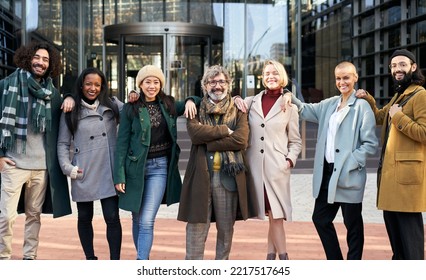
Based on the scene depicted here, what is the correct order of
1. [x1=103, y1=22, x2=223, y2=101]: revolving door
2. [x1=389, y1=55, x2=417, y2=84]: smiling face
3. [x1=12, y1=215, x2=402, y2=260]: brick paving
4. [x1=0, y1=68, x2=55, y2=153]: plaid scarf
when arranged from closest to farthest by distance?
[x1=389, y1=55, x2=417, y2=84]: smiling face < [x1=0, y1=68, x2=55, y2=153]: plaid scarf < [x1=12, y1=215, x2=402, y2=260]: brick paving < [x1=103, y1=22, x2=223, y2=101]: revolving door

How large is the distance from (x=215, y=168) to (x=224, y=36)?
43.3ft

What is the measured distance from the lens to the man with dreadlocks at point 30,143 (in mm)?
4664

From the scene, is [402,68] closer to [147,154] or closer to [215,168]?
[215,168]

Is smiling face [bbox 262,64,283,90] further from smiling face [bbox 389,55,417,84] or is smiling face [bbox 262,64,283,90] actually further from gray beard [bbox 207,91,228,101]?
smiling face [bbox 389,55,417,84]

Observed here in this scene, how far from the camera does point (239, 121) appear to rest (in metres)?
4.57

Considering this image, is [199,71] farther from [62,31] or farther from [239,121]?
[239,121]

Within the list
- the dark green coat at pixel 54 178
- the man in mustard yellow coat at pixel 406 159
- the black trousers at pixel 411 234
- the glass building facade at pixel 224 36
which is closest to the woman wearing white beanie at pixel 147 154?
the dark green coat at pixel 54 178

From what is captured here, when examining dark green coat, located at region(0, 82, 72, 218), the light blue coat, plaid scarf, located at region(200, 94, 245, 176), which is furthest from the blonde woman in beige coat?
dark green coat, located at region(0, 82, 72, 218)

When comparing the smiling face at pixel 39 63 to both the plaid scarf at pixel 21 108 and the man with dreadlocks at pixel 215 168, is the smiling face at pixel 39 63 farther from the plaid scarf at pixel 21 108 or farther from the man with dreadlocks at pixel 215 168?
the man with dreadlocks at pixel 215 168

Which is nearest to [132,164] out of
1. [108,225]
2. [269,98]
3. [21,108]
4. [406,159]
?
[108,225]

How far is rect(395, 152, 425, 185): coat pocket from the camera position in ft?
13.9

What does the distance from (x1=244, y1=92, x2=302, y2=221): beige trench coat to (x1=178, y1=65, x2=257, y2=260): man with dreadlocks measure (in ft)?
0.54

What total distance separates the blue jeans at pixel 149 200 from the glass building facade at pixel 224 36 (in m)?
11.3

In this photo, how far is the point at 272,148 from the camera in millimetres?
4715
